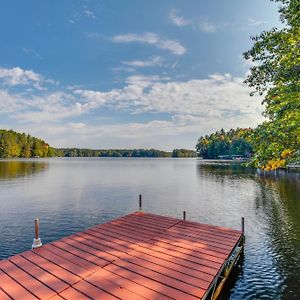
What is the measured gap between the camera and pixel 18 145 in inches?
6791

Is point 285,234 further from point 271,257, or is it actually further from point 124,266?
point 124,266

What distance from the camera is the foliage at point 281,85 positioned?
10.8 metres

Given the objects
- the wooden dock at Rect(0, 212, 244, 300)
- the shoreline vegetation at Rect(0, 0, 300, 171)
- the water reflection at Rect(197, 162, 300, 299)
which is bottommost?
the water reflection at Rect(197, 162, 300, 299)

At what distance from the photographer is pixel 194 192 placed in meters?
39.4

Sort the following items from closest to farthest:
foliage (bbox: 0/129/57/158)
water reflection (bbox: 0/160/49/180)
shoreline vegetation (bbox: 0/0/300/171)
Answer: shoreline vegetation (bbox: 0/0/300/171)
water reflection (bbox: 0/160/49/180)
foliage (bbox: 0/129/57/158)

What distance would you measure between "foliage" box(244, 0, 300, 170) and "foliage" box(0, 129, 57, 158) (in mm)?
180635

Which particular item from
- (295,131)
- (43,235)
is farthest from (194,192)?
(295,131)

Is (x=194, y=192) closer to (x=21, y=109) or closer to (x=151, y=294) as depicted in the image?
(x=151, y=294)

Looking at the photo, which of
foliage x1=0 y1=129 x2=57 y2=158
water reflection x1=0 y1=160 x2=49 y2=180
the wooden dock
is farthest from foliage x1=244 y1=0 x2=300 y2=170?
foliage x1=0 y1=129 x2=57 y2=158

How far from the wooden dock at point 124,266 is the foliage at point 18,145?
176 metres

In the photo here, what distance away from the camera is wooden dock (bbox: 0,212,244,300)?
283 inches

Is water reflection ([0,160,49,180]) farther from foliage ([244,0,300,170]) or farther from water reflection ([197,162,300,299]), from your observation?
foliage ([244,0,300,170])

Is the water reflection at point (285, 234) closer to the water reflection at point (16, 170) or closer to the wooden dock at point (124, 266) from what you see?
the wooden dock at point (124, 266)

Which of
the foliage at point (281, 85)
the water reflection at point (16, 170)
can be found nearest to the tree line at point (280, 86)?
the foliage at point (281, 85)
